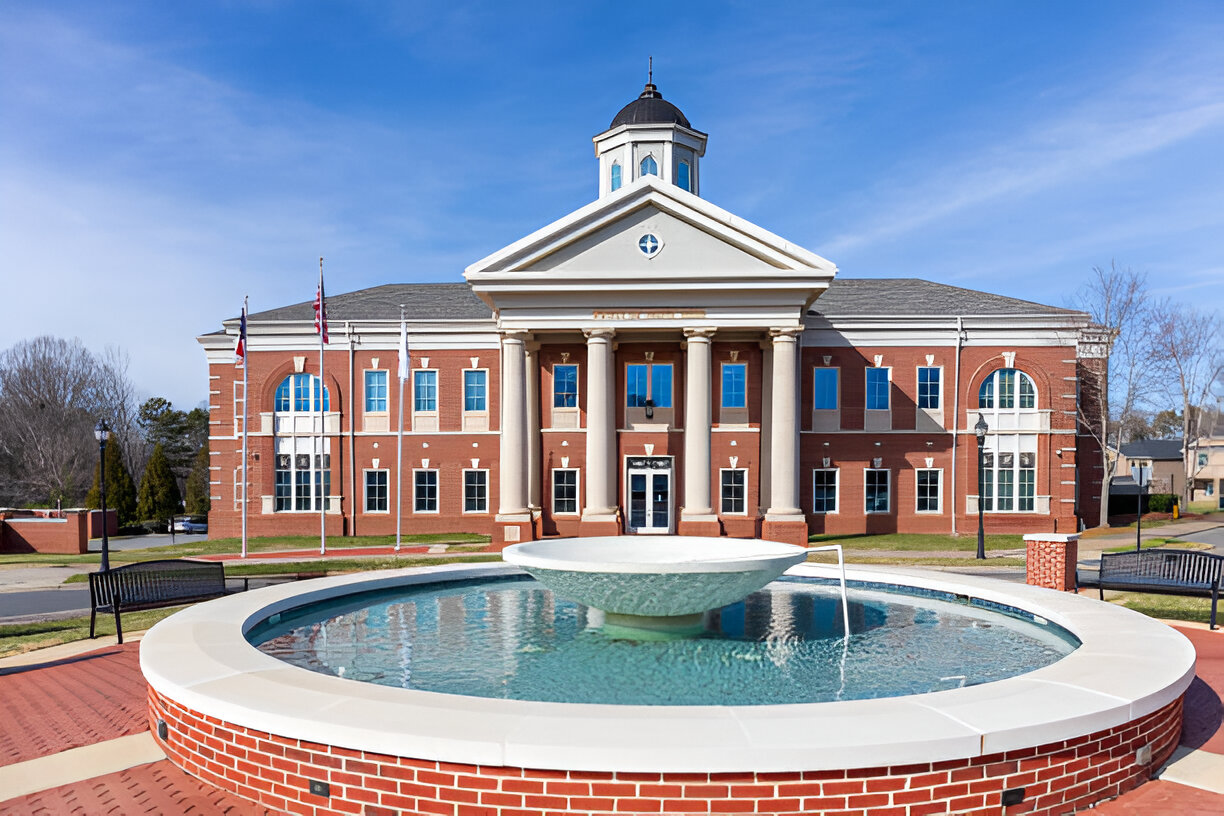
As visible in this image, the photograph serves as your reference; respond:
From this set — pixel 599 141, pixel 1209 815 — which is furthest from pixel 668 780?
pixel 599 141

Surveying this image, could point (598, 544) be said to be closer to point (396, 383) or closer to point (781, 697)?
point (781, 697)

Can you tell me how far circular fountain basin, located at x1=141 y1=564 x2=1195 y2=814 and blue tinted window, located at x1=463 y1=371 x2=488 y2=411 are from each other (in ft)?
92.9

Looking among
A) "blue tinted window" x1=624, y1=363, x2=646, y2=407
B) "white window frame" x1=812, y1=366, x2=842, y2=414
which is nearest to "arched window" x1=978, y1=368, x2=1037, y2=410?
"white window frame" x1=812, y1=366, x2=842, y2=414

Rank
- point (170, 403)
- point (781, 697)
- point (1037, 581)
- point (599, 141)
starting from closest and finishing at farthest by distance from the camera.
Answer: point (781, 697) < point (1037, 581) < point (599, 141) < point (170, 403)

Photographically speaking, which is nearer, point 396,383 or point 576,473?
point 576,473

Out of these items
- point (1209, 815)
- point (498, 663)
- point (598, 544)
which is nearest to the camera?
point (1209, 815)

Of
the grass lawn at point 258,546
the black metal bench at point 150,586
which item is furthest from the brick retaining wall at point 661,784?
the grass lawn at point 258,546

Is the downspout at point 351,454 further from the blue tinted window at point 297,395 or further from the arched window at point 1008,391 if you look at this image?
the arched window at point 1008,391

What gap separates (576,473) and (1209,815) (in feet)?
90.6

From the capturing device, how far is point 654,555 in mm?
9680

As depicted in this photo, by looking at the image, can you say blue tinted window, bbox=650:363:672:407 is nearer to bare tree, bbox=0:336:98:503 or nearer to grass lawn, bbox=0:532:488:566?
grass lawn, bbox=0:532:488:566

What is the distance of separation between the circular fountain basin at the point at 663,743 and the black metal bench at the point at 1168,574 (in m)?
7.78

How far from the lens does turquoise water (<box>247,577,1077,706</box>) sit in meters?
7.12

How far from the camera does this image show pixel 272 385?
3441 centimetres
